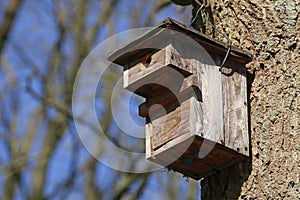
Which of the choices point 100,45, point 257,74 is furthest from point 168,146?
point 100,45

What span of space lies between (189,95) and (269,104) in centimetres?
21

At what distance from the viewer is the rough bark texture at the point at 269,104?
2105mm

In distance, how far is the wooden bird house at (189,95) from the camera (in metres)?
2.16

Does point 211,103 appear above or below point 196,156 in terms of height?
above

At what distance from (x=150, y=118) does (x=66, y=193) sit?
4623mm

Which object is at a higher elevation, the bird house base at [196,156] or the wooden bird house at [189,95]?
the wooden bird house at [189,95]

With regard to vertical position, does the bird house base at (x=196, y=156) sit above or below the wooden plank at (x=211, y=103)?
below

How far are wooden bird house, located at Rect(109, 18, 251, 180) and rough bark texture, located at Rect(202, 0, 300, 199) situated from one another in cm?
3

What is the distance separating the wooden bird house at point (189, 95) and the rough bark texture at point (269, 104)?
0.03 m

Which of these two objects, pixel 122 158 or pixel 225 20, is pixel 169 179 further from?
pixel 225 20

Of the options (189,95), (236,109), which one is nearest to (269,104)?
(236,109)

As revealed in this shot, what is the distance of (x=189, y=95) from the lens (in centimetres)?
218

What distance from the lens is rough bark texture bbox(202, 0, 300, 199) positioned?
2105 mm

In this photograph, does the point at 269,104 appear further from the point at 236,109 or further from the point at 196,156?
the point at 196,156
